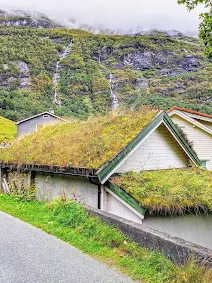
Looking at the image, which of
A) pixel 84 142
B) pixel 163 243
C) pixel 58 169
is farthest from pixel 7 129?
pixel 163 243

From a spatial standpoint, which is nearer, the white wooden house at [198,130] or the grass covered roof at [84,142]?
the grass covered roof at [84,142]

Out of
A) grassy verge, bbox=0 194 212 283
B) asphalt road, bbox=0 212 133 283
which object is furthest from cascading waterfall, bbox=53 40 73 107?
asphalt road, bbox=0 212 133 283

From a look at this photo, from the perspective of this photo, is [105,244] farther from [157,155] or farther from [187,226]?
[157,155]

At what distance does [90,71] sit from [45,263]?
124 metres

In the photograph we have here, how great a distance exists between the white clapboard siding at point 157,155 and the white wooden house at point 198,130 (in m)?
6.20

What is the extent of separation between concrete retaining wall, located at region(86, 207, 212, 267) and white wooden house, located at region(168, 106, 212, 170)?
1185 cm

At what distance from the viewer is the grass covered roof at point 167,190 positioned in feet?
25.4

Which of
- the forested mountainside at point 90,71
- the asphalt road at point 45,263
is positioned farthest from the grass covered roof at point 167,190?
the forested mountainside at point 90,71

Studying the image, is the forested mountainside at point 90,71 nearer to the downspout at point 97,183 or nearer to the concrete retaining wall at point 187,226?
the concrete retaining wall at point 187,226

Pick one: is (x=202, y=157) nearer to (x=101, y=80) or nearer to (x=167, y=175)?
(x=167, y=175)

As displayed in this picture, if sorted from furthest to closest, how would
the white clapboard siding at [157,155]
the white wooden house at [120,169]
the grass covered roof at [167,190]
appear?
the white clapboard siding at [157,155] < the white wooden house at [120,169] < the grass covered roof at [167,190]

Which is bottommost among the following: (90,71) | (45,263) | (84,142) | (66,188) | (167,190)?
(45,263)

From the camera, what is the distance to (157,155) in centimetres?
1028

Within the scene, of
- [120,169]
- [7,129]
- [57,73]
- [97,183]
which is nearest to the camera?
[97,183]
